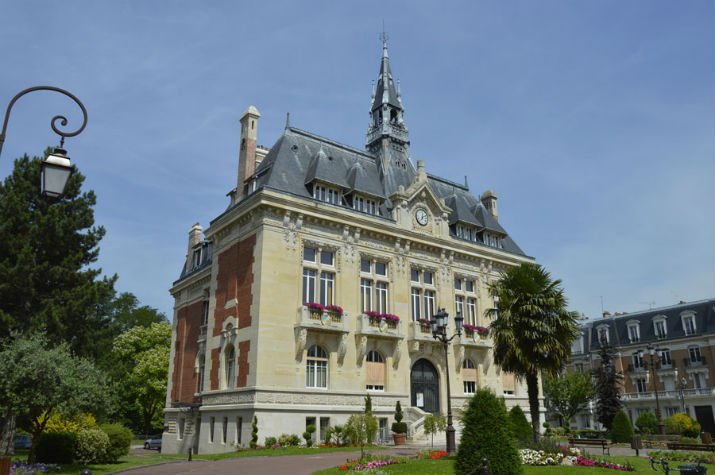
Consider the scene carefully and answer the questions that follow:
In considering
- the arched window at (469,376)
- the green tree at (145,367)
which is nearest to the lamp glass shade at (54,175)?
the arched window at (469,376)

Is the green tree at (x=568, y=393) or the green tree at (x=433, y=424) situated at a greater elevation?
the green tree at (x=568, y=393)

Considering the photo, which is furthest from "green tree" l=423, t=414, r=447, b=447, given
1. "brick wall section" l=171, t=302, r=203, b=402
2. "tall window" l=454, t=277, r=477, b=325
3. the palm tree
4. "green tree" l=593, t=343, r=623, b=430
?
"green tree" l=593, t=343, r=623, b=430

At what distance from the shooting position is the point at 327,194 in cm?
3497

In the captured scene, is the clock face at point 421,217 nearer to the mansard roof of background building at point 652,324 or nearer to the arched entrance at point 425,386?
the arched entrance at point 425,386

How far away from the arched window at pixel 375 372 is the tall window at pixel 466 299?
8.21 meters

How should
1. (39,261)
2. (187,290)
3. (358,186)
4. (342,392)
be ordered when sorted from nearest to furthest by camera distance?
(342,392) < (39,261) < (358,186) < (187,290)

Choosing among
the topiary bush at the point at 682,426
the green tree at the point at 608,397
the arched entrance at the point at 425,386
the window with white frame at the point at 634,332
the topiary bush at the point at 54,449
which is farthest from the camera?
the window with white frame at the point at 634,332

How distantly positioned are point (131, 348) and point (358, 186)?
34968 millimetres

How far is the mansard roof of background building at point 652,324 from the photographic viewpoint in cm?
5975

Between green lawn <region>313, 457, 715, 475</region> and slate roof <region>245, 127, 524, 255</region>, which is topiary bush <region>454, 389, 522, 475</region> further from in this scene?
slate roof <region>245, 127, 524, 255</region>

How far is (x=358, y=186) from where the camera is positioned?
119 ft

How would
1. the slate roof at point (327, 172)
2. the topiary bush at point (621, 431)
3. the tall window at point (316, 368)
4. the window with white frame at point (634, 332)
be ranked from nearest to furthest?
the tall window at point (316, 368) → the slate roof at point (327, 172) → the topiary bush at point (621, 431) → the window with white frame at point (634, 332)

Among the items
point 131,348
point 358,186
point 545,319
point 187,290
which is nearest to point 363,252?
point 358,186

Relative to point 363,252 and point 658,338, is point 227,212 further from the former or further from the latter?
point 658,338
